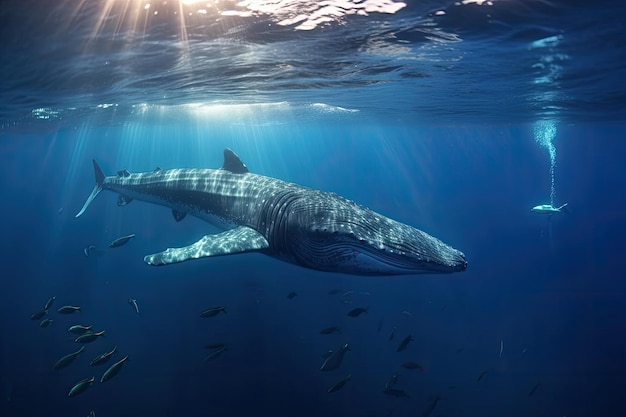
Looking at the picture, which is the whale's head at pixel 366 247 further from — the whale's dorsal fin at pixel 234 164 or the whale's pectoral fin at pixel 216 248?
the whale's dorsal fin at pixel 234 164

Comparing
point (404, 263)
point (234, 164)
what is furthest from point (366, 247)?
point (234, 164)

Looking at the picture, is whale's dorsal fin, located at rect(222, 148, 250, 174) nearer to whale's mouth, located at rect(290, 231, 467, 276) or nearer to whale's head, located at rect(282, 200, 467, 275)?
whale's head, located at rect(282, 200, 467, 275)

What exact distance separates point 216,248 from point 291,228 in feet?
5.90

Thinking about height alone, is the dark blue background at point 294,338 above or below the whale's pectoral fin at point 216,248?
below

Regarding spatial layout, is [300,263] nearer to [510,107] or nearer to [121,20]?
[121,20]

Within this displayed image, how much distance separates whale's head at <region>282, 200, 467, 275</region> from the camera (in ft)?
20.3

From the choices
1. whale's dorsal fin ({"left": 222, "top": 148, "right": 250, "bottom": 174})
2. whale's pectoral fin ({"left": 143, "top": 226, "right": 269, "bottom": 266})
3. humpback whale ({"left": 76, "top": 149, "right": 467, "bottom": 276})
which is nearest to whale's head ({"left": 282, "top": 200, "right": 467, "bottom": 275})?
humpback whale ({"left": 76, "top": 149, "right": 467, "bottom": 276})

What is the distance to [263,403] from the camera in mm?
13875

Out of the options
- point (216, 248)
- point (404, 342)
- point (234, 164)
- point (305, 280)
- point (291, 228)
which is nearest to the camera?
point (291, 228)

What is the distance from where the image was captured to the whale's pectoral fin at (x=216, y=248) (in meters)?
8.42

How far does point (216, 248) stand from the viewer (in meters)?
8.60

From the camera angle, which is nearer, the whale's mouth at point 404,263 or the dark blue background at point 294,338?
the whale's mouth at point 404,263

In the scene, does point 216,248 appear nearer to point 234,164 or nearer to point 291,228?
point 291,228

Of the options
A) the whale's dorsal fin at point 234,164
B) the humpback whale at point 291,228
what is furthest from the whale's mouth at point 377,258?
the whale's dorsal fin at point 234,164
